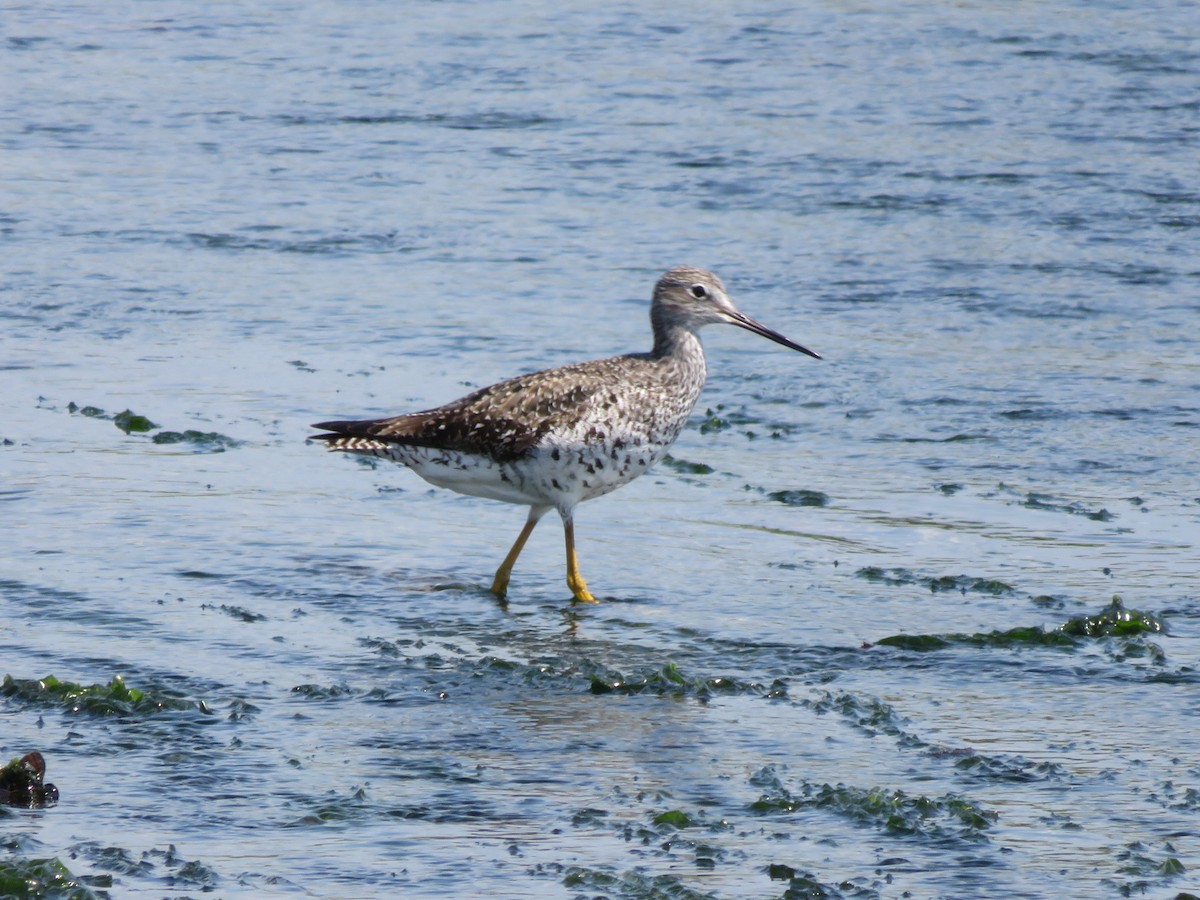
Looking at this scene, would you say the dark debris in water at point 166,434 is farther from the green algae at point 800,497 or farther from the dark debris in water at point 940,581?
the dark debris in water at point 940,581

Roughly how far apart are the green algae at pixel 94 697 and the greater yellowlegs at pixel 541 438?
1879 millimetres

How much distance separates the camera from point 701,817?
5500 mm

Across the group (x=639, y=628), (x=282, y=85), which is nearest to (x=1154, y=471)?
(x=639, y=628)

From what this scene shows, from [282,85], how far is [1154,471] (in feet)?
33.8

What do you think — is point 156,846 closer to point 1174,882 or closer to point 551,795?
point 551,795

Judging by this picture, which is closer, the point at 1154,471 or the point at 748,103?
the point at 1154,471

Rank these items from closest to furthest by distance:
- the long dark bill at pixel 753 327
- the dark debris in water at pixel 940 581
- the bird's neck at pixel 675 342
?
1. the dark debris in water at pixel 940 581
2. the bird's neck at pixel 675 342
3. the long dark bill at pixel 753 327

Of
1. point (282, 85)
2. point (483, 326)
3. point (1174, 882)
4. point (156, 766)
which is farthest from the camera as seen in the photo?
point (282, 85)

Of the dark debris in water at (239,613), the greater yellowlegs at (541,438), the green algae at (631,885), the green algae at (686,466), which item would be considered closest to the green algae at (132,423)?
the greater yellowlegs at (541,438)

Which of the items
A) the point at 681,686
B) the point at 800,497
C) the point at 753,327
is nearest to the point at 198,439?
the point at 753,327

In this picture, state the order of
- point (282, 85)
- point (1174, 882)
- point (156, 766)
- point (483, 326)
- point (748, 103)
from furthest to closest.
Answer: point (282, 85) → point (748, 103) → point (483, 326) → point (156, 766) → point (1174, 882)

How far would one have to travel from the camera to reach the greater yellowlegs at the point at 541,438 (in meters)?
7.90

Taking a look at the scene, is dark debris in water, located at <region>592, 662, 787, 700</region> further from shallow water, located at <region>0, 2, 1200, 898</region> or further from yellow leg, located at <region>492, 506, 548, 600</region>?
yellow leg, located at <region>492, 506, 548, 600</region>

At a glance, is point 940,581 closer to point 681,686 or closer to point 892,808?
point 681,686
